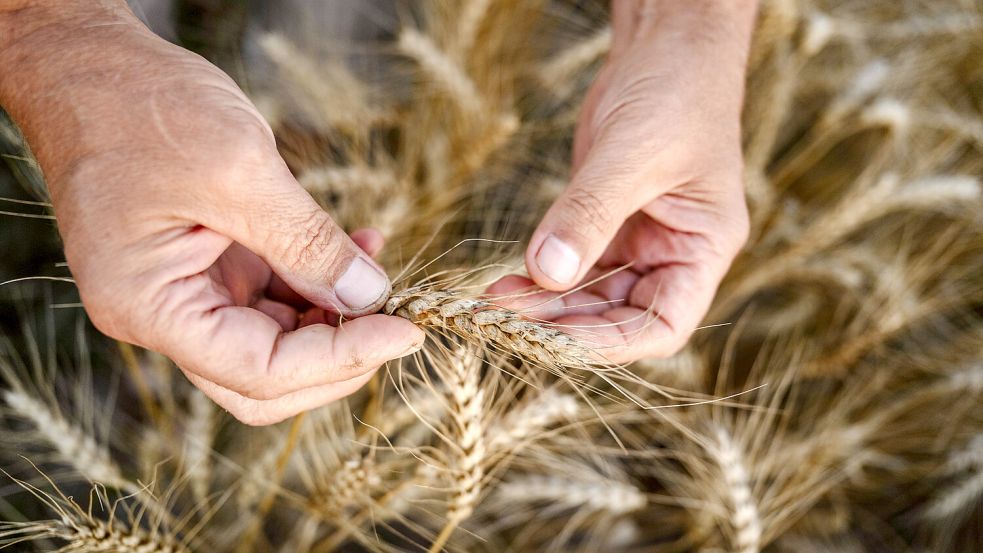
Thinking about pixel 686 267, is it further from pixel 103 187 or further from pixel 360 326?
pixel 103 187

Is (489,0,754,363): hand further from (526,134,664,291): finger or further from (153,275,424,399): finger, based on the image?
(153,275,424,399): finger

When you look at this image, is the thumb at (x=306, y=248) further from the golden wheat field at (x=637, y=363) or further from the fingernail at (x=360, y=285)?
the golden wheat field at (x=637, y=363)

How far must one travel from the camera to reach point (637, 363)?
135 cm

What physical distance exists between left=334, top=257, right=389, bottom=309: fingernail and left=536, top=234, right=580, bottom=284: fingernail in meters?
0.25

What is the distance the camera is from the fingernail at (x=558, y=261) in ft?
3.14

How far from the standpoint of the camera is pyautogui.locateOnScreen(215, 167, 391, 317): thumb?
32.1 inches

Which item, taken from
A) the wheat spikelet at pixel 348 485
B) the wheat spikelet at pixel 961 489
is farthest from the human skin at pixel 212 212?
the wheat spikelet at pixel 961 489

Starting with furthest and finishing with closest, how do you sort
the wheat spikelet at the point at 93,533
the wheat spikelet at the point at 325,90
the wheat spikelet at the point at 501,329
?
the wheat spikelet at the point at 325,90
the wheat spikelet at the point at 93,533
the wheat spikelet at the point at 501,329

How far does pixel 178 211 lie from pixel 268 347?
0.68 ft

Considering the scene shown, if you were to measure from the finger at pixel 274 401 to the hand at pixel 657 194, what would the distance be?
30 cm

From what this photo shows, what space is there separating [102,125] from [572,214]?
66 centimetres

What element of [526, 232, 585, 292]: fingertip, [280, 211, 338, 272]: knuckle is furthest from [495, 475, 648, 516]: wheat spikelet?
[280, 211, 338, 272]: knuckle

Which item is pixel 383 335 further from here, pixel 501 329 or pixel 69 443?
pixel 69 443

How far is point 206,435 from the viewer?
4.08 ft
